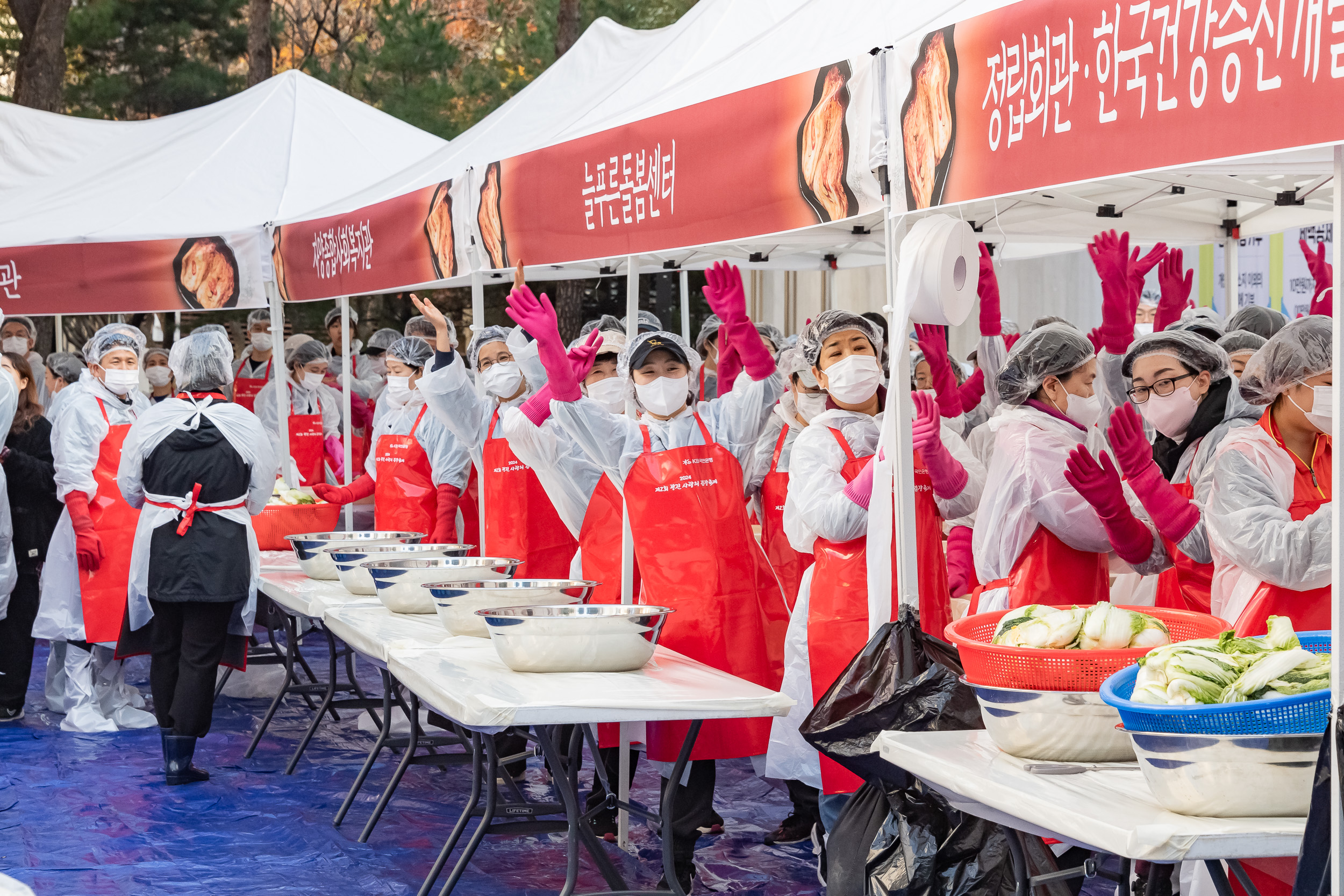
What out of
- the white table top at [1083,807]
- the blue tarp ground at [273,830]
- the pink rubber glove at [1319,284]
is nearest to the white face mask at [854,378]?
the white table top at [1083,807]

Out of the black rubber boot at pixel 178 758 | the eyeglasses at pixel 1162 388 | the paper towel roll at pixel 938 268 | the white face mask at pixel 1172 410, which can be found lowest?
the black rubber boot at pixel 178 758

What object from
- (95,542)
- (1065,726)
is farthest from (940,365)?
(95,542)

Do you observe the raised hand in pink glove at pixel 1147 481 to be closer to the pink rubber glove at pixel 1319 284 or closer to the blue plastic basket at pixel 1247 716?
the blue plastic basket at pixel 1247 716

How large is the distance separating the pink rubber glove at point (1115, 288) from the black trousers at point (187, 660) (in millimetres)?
3740

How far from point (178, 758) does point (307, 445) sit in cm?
462

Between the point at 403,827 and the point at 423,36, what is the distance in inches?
515

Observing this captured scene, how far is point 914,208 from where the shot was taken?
3.07m

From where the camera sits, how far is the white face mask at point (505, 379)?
612 centimetres

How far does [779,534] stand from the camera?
538 centimetres

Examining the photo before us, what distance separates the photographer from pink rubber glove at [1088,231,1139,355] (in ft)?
12.7

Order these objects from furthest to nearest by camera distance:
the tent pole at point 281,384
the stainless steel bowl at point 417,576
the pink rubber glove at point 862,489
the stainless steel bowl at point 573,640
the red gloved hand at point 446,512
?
the tent pole at point 281,384, the red gloved hand at point 446,512, the stainless steel bowl at point 417,576, the pink rubber glove at point 862,489, the stainless steel bowl at point 573,640

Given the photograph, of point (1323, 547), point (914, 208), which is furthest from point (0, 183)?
point (1323, 547)

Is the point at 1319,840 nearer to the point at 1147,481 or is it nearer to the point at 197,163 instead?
the point at 1147,481

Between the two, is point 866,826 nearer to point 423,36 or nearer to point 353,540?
point 353,540
